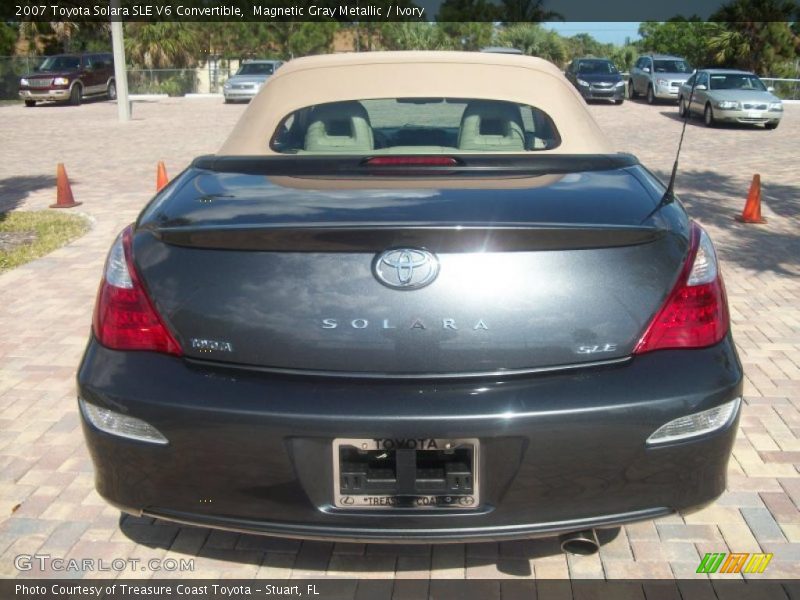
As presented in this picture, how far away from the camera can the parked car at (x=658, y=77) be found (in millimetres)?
27250

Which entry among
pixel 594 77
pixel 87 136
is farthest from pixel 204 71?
pixel 87 136

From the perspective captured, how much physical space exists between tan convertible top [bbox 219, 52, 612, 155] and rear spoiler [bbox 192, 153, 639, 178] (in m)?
0.81

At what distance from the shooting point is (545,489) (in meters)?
2.36

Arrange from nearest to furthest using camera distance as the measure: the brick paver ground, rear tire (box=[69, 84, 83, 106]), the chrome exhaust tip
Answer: the chrome exhaust tip
the brick paver ground
rear tire (box=[69, 84, 83, 106])

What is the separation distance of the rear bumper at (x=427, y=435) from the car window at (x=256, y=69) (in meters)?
31.2

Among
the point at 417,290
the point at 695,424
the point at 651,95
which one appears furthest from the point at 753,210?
the point at 651,95

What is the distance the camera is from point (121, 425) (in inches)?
96.9

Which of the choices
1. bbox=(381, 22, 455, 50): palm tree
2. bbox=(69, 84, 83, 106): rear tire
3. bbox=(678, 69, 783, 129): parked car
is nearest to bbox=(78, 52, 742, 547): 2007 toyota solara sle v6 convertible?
bbox=(678, 69, 783, 129): parked car

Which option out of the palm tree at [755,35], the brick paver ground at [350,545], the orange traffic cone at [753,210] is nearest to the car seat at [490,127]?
the brick paver ground at [350,545]

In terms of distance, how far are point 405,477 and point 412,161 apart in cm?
123

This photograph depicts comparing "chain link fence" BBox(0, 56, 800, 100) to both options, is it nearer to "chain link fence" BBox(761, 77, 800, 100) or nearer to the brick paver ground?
"chain link fence" BBox(761, 77, 800, 100)

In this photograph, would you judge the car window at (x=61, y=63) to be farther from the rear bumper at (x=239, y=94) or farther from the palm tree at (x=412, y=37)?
the palm tree at (x=412, y=37)

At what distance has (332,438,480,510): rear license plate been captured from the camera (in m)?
2.33
